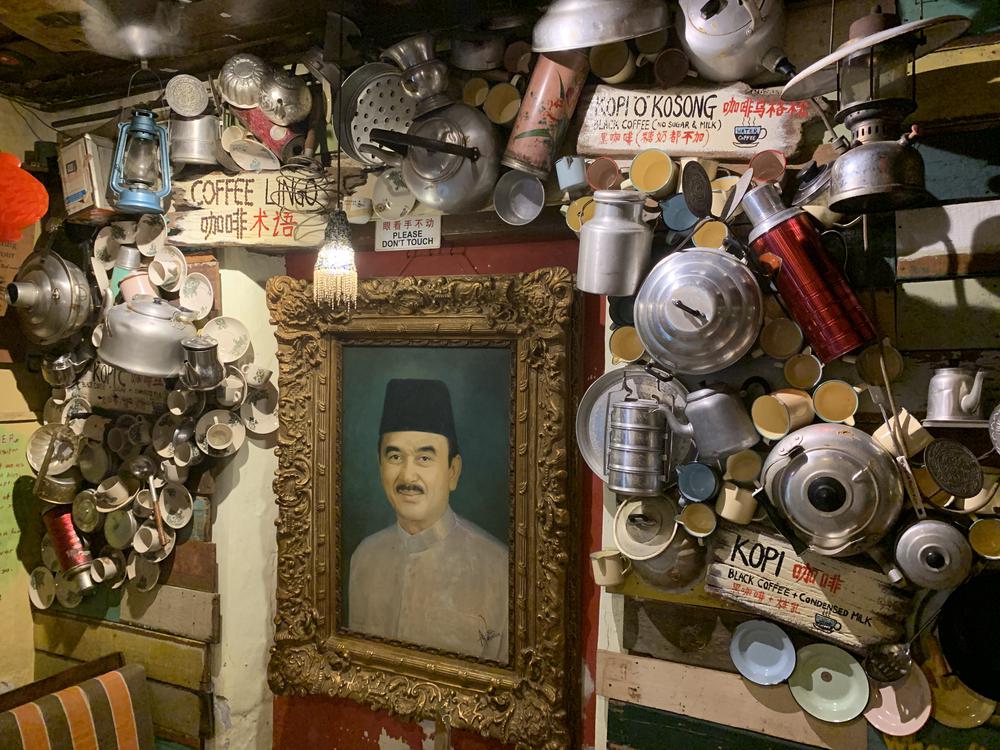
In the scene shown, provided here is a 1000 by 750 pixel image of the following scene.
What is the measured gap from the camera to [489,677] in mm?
2068

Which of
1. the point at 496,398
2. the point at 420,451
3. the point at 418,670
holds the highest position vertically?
the point at 496,398

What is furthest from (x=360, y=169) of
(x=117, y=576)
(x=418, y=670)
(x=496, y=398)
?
(x=117, y=576)

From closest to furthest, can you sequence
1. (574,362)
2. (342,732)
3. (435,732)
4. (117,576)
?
(574,362), (435,732), (342,732), (117,576)

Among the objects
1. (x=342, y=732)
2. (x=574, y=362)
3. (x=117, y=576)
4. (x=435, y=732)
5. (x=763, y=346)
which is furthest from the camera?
(x=117, y=576)

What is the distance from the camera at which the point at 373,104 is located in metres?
2.10

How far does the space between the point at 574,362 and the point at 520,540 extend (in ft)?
1.92

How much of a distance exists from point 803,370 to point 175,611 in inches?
94.7

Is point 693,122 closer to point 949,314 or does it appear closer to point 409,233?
point 949,314

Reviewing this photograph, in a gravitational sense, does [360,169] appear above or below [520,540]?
above

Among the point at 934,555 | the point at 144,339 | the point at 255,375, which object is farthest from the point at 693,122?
the point at 144,339

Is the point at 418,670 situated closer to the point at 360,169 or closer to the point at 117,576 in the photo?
the point at 117,576

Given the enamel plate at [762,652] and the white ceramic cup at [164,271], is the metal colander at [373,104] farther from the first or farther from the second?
the enamel plate at [762,652]

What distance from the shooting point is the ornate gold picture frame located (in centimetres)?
196

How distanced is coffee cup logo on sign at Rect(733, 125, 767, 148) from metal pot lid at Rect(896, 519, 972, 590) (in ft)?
3.31
